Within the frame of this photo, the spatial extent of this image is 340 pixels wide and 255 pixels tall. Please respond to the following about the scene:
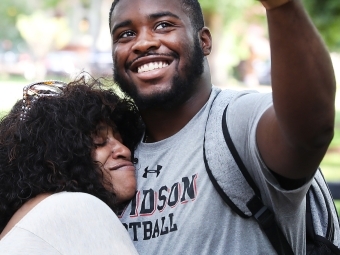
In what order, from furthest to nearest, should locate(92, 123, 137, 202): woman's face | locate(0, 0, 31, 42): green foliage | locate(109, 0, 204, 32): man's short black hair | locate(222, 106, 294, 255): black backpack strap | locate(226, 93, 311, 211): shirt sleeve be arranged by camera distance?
1. locate(0, 0, 31, 42): green foliage
2. locate(109, 0, 204, 32): man's short black hair
3. locate(92, 123, 137, 202): woman's face
4. locate(222, 106, 294, 255): black backpack strap
5. locate(226, 93, 311, 211): shirt sleeve

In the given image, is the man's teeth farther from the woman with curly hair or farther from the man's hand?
the man's hand

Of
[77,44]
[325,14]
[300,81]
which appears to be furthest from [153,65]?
[77,44]

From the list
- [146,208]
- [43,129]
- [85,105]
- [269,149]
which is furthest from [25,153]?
[269,149]

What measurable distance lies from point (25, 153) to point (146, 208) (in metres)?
0.58

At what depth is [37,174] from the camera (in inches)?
103

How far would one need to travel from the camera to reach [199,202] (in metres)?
2.62

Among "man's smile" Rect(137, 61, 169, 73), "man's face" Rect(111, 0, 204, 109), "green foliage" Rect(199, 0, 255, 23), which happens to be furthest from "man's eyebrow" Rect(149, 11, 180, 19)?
"green foliage" Rect(199, 0, 255, 23)

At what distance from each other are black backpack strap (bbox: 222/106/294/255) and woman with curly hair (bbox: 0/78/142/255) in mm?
531

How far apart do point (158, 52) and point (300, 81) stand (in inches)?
44.5

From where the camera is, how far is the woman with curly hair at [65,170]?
219cm

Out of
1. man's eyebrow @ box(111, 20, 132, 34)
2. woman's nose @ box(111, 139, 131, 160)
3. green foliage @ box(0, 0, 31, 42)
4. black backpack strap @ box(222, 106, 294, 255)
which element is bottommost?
black backpack strap @ box(222, 106, 294, 255)

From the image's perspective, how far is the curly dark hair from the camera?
8.54 feet

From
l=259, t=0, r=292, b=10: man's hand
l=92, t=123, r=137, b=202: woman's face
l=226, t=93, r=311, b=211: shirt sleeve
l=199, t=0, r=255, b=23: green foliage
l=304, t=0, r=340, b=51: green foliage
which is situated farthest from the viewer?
l=199, t=0, r=255, b=23: green foliage

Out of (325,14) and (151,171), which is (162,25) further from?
(325,14)
